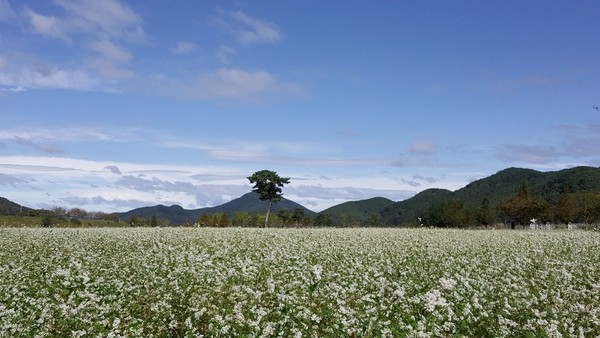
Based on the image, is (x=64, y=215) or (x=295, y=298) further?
(x=64, y=215)

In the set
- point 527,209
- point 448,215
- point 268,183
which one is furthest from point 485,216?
point 268,183

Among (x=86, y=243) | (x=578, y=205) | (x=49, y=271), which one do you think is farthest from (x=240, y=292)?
(x=578, y=205)

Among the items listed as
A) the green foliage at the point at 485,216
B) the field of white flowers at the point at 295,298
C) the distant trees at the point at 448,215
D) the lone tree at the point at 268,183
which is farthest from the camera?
the green foliage at the point at 485,216

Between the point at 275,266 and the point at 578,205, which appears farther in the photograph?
the point at 578,205

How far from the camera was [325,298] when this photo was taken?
11734 mm

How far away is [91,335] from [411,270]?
36.3 ft

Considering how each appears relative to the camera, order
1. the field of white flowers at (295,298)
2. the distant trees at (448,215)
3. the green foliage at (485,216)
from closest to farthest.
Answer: the field of white flowers at (295,298) → the distant trees at (448,215) → the green foliage at (485,216)

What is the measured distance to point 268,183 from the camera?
88812mm

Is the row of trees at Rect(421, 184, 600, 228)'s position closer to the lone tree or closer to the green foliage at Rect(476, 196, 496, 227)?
the green foliage at Rect(476, 196, 496, 227)

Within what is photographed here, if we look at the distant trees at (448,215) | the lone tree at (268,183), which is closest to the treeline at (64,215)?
the lone tree at (268,183)

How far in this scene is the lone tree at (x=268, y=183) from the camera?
88250mm

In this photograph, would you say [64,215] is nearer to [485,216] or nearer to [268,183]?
[268,183]

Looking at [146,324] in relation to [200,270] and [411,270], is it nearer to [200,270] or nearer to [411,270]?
[200,270]

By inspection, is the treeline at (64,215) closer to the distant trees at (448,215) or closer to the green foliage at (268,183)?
the green foliage at (268,183)
